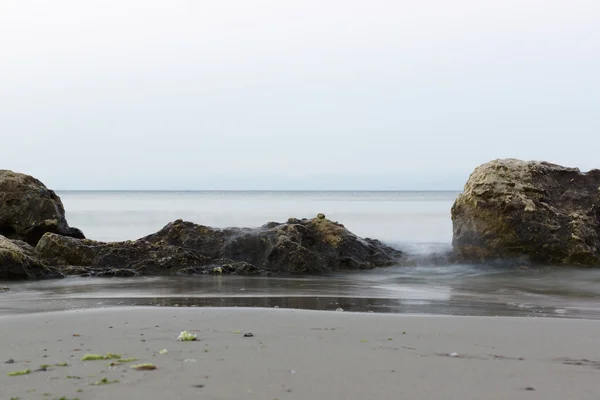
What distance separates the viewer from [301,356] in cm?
393

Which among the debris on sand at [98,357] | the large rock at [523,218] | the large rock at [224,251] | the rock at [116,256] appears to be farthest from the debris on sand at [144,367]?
the large rock at [523,218]

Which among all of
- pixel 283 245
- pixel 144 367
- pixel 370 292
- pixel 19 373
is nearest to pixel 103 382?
pixel 144 367

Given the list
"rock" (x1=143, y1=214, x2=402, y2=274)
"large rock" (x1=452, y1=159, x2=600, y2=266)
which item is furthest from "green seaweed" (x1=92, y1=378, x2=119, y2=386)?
"large rock" (x1=452, y1=159, x2=600, y2=266)

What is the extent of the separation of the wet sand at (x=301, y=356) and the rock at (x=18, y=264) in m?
4.09

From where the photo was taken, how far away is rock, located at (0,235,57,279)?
9359 mm

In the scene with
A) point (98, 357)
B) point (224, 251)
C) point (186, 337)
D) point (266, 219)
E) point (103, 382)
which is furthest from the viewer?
point (266, 219)

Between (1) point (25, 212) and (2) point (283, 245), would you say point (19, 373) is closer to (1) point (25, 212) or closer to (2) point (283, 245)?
(2) point (283, 245)

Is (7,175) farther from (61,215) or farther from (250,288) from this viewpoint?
(250,288)

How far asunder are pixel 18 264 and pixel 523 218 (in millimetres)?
8852

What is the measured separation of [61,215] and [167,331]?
30.5 feet

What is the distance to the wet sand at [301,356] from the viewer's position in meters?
3.18

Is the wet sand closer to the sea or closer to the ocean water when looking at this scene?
the sea

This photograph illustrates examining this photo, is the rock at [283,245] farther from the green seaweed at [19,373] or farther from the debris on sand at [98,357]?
the green seaweed at [19,373]

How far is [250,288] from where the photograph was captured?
29.0 ft
